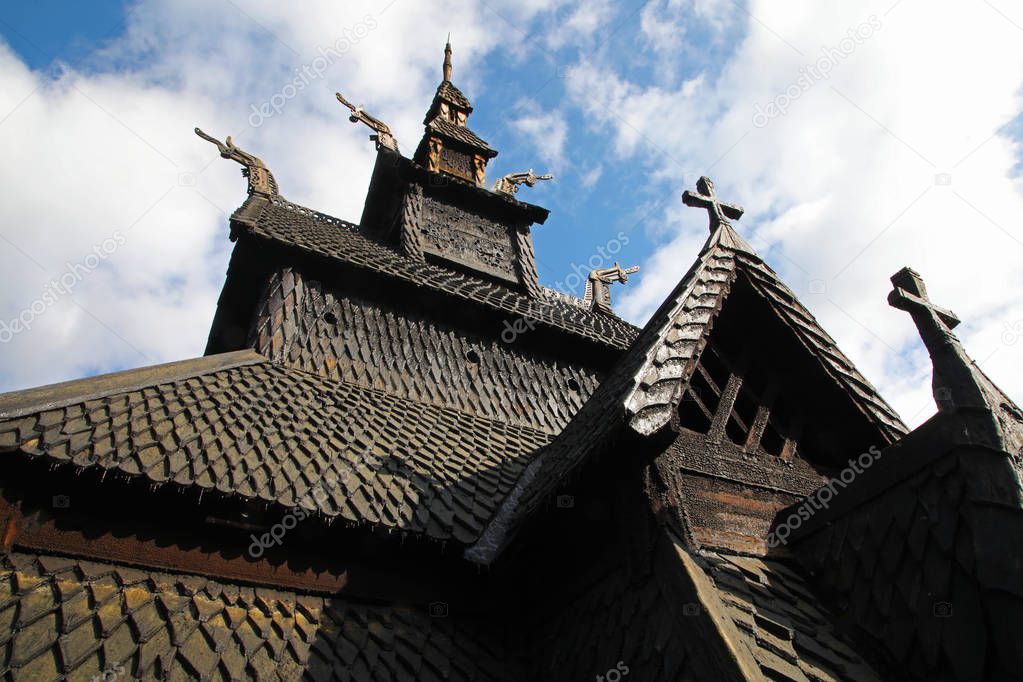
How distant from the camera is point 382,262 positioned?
27.4ft

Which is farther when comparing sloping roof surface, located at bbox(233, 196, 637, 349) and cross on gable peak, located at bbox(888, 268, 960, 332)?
sloping roof surface, located at bbox(233, 196, 637, 349)

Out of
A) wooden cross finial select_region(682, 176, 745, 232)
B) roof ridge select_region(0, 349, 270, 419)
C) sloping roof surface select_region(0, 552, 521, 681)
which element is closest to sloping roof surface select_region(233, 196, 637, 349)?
roof ridge select_region(0, 349, 270, 419)

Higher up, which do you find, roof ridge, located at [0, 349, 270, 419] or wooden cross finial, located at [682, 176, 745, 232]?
wooden cross finial, located at [682, 176, 745, 232]

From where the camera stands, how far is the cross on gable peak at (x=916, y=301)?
3.97 m

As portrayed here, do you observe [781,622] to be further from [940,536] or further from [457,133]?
[457,133]

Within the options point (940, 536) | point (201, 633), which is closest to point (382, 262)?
point (201, 633)

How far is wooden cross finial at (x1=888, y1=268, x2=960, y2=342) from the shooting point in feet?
12.7

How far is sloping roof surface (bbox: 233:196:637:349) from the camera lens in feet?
25.7

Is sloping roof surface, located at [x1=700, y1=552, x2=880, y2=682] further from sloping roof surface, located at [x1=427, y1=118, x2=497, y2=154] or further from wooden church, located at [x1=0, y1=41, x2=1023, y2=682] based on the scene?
sloping roof surface, located at [x1=427, y1=118, x2=497, y2=154]

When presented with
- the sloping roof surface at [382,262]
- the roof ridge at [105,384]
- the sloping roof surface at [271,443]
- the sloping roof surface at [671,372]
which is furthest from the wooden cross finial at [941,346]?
the roof ridge at [105,384]

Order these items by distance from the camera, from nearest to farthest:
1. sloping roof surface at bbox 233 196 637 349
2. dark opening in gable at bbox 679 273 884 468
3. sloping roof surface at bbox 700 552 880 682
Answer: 1. sloping roof surface at bbox 700 552 880 682
2. dark opening in gable at bbox 679 273 884 468
3. sloping roof surface at bbox 233 196 637 349

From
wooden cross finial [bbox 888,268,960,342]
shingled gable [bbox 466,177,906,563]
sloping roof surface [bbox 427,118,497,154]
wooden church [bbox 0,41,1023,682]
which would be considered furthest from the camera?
sloping roof surface [bbox 427,118,497,154]

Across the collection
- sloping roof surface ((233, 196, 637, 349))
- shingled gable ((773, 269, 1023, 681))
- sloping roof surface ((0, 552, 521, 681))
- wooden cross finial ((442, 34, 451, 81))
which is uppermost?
wooden cross finial ((442, 34, 451, 81))

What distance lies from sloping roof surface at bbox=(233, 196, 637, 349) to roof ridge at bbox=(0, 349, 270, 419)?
2017 mm
